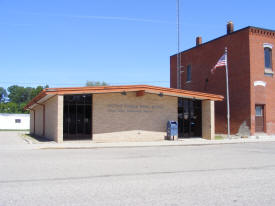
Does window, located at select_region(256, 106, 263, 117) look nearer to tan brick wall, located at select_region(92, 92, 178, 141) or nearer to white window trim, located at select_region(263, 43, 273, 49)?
white window trim, located at select_region(263, 43, 273, 49)

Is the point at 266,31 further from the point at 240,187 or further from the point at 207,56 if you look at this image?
the point at 240,187

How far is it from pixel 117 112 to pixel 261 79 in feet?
45.3

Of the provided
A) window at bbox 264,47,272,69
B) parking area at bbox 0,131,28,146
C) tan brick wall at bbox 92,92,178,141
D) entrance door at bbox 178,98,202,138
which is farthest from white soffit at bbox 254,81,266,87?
parking area at bbox 0,131,28,146

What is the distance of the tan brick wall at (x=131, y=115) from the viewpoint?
22.0 metres

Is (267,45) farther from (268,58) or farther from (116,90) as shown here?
(116,90)

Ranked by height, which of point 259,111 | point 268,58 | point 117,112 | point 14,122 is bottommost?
point 14,122

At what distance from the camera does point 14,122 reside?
5316cm

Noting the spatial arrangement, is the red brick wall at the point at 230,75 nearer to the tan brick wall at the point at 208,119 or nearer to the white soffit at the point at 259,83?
the white soffit at the point at 259,83

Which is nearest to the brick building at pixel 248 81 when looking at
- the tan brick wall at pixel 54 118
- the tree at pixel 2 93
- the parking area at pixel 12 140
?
the tan brick wall at pixel 54 118

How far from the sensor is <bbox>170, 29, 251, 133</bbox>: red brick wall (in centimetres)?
2745

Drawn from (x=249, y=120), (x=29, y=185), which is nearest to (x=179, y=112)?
(x=249, y=120)

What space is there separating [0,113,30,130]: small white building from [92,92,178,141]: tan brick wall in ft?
119

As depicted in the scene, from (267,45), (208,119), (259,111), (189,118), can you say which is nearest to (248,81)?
(259,111)

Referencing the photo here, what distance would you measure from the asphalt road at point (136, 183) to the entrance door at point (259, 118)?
16934 millimetres
